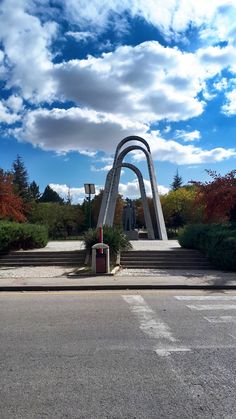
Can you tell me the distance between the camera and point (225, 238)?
15492mm

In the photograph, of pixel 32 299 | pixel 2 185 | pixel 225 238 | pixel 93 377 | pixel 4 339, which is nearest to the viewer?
pixel 93 377

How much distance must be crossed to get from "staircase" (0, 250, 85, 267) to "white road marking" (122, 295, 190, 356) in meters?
7.97

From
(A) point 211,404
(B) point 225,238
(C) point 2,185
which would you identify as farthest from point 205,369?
(C) point 2,185

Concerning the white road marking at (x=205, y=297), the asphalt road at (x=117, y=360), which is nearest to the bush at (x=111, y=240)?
the white road marking at (x=205, y=297)

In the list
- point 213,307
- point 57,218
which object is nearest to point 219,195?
point 213,307

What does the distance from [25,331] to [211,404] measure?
360cm

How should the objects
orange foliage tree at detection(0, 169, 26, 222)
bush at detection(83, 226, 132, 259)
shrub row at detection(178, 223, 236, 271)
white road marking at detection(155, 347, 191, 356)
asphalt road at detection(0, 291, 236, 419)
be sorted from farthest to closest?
orange foliage tree at detection(0, 169, 26, 222) < bush at detection(83, 226, 132, 259) < shrub row at detection(178, 223, 236, 271) < white road marking at detection(155, 347, 191, 356) < asphalt road at detection(0, 291, 236, 419)

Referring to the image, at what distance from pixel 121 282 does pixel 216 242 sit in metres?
5.35

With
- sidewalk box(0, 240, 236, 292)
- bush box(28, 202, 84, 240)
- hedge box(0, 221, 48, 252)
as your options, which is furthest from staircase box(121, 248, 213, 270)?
bush box(28, 202, 84, 240)

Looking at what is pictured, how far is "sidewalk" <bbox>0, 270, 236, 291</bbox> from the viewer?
1152cm

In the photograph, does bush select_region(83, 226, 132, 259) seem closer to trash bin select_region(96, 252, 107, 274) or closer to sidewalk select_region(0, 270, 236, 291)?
trash bin select_region(96, 252, 107, 274)

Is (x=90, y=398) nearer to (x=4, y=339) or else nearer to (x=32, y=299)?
(x=4, y=339)

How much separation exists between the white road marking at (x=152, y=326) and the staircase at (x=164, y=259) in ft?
22.5

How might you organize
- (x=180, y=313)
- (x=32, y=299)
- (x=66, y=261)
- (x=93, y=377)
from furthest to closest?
(x=66, y=261), (x=32, y=299), (x=180, y=313), (x=93, y=377)
